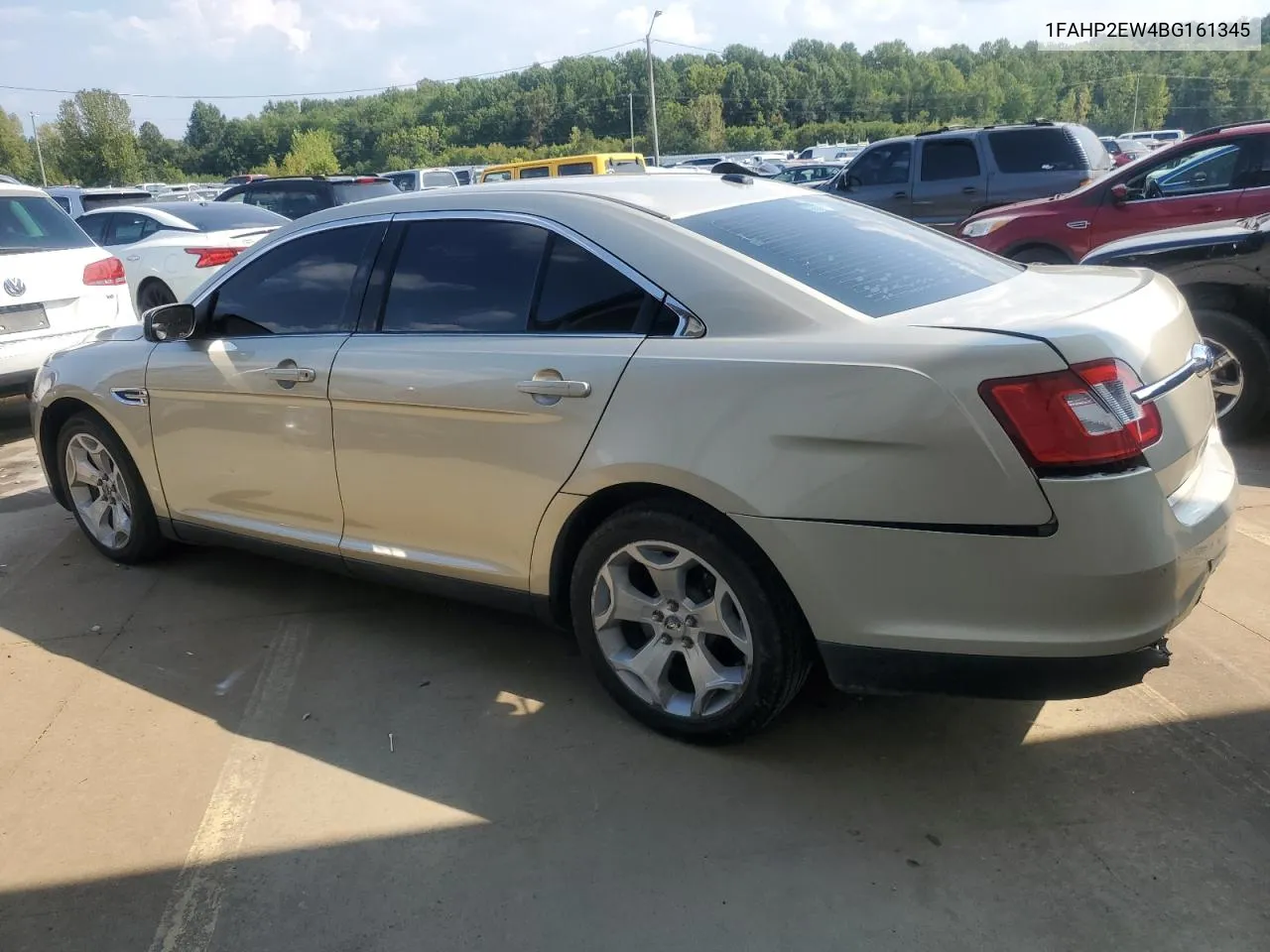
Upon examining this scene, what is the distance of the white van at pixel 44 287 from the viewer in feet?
23.2

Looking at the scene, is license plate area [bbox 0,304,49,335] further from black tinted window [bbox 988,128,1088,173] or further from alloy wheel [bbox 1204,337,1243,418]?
black tinted window [bbox 988,128,1088,173]

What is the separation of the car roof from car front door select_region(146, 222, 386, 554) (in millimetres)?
124

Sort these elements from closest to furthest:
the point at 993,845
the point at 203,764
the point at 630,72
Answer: the point at 993,845 < the point at 203,764 < the point at 630,72

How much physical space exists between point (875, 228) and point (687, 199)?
2.15ft

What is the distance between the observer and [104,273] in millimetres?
7695

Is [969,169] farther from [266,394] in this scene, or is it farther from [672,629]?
[672,629]

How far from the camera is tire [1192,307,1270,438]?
5.52 m

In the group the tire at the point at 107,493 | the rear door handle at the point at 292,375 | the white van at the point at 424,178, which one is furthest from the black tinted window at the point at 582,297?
the white van at the point at 424,178

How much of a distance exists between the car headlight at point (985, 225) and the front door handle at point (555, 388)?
745cm

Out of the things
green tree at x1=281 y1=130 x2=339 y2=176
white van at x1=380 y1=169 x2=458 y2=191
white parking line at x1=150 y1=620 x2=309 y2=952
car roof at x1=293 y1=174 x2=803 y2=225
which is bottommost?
green tree at x1=281 y1=130 x2=339 y2=176

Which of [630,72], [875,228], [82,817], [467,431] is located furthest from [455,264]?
[630,72]

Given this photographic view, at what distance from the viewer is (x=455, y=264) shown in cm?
342

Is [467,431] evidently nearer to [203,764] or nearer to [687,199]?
[687,199]

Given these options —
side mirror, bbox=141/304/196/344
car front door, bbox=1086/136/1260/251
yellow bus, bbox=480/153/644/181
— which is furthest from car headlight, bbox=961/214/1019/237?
yellow bus, bbox=480/153/644/181
